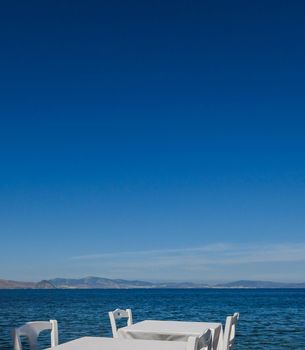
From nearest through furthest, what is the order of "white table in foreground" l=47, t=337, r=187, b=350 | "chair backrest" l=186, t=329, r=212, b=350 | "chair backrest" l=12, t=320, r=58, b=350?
1. "chair backrest" l=186, t=329, r=212, b=350
2. "chair backrest" l=12, t=320, r=58, b=350
3. "white table in foreground" l=47, t=337, r=187, b=350

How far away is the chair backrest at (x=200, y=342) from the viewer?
4824 millimetres

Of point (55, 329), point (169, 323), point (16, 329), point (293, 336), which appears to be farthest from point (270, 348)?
point (16, 329)

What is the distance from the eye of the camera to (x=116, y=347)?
577cm

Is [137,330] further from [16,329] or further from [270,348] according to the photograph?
[270,348]

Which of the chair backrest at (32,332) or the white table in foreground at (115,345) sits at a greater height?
the chair backrest at (32,332)

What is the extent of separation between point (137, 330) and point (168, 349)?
2332 mm

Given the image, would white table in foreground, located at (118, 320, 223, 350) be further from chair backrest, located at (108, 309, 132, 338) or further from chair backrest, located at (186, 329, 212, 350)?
chair backrest, located at (186, 329, 212, 350)

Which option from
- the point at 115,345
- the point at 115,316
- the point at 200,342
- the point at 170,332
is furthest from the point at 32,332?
the point at 115,316

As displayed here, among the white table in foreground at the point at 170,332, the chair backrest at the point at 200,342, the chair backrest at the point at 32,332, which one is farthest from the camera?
the white table in foreground at the point at 170,332

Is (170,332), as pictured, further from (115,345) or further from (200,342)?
(200,342)

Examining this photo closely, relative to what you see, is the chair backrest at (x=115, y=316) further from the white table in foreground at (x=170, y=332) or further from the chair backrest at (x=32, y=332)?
the chair backrest at (x=32, y=332)

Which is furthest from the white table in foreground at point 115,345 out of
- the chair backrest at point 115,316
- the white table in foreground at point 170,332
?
the chair backrest at point 115,316

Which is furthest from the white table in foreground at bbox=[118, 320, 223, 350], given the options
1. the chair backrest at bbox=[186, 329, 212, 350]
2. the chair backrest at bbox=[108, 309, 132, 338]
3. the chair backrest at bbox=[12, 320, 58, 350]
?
the chair backrest at bbox=[186, 329, 212, 350]

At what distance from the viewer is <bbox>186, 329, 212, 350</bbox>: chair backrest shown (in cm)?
482
